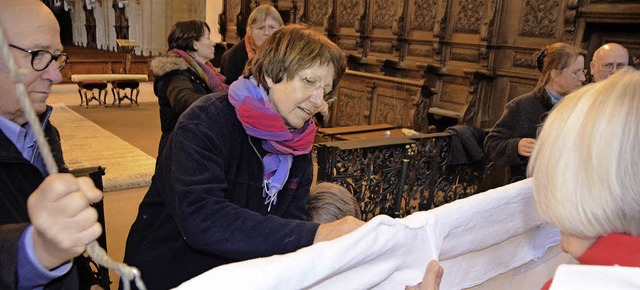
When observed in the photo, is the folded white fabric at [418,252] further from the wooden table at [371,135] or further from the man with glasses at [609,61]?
the wooden table at [371,135]

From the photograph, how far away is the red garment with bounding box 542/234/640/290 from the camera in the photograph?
77cm

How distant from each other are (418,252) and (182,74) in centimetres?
213

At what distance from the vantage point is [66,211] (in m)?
0.72

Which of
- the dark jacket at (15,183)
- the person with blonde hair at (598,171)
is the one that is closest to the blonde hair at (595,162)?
the person with blonde hair at (598,171)

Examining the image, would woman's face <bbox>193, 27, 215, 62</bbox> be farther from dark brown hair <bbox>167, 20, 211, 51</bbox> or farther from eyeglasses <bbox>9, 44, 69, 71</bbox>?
eyeglasses <bbox>9, 44, 69, 71</bbox>

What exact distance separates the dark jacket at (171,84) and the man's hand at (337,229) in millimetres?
1666

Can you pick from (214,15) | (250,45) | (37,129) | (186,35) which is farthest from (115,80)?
(37,129)

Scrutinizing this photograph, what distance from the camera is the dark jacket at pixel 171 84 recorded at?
2684mm

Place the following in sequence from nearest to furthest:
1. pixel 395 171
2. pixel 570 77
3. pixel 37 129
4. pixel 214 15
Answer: pixel 37 129 → pixel 570 77 → pixel 395 171 → pixel 214 15

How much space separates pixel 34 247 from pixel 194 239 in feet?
1.45

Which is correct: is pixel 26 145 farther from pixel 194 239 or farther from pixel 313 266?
pixel 313 266

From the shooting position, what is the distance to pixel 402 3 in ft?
27.0

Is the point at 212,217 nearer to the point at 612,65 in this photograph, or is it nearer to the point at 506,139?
the point at 506,139

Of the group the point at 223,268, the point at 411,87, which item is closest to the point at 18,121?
the point at 223,268
